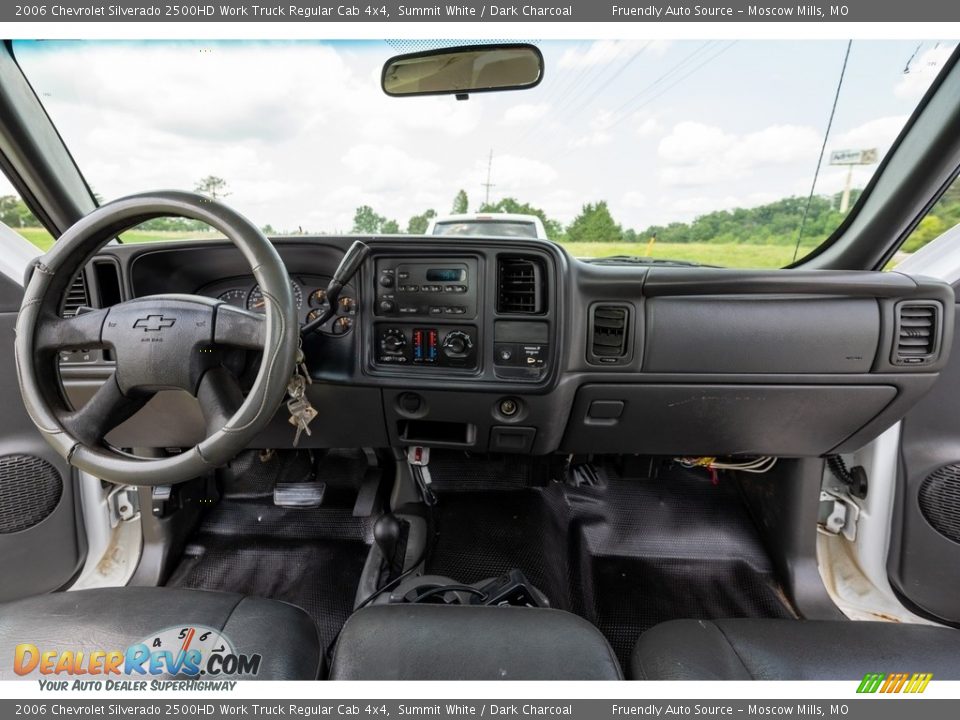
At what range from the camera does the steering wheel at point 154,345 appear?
3.53 feet

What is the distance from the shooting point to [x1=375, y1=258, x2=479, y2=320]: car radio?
1.57 metres

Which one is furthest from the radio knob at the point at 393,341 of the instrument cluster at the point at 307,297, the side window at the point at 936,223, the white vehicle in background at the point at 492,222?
the side window at the point at 936,223

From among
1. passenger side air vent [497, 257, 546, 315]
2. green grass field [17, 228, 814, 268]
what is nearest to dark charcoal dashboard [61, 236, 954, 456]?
passenger side air vent [497, 257, 546, 315]

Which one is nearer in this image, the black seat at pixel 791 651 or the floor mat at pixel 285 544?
the black seat at pixel 791 651

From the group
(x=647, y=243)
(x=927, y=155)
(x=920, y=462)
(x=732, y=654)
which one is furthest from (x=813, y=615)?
(x=927, y=155)

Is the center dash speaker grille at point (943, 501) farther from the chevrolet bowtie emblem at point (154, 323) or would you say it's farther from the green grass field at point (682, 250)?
the chevrolet bowtie emblem at point (154, 323)

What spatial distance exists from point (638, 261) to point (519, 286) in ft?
1.77

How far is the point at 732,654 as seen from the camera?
115 centimetres

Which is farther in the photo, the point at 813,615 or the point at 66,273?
the point at 813,615

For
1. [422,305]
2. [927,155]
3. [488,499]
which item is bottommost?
[488,499]

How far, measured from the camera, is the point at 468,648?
3.58 feet

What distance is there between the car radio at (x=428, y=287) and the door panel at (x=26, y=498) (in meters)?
1.46

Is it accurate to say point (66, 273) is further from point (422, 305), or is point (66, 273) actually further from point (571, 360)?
point (571, 360)

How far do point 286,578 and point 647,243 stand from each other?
7.18 ft
